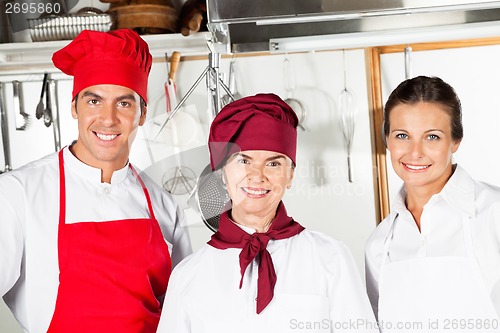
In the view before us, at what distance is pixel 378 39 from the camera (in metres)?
1.12

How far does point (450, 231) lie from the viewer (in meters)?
1.03

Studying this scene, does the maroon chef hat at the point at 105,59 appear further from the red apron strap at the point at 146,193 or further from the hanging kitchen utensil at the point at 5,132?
the hanging kitchen utensil at the point at 5,132

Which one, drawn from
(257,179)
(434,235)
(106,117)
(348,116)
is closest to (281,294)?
(257,179)

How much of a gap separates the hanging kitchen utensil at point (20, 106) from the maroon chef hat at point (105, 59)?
61 centimetres

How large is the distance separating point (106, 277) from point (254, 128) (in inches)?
12.7

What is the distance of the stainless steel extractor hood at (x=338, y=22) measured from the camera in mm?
1014

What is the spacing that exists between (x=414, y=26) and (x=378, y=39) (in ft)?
0.22

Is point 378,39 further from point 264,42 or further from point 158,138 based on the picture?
point 158,138

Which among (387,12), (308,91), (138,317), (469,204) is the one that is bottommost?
(138,317)

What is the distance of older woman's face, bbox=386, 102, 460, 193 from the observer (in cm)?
103

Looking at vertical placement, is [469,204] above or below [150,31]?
below

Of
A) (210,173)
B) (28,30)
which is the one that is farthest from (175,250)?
(28,30)

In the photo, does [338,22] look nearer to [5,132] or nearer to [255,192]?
[255,192]

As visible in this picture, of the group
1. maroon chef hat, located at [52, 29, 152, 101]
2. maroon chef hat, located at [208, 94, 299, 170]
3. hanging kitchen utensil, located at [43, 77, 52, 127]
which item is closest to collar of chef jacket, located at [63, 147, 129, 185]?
maroon chef hat, located at [52, 29, 152, 101]
